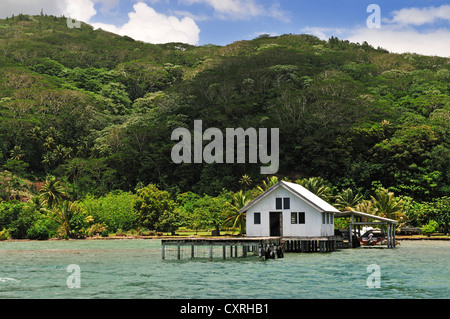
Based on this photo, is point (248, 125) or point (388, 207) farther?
point (248, 125)

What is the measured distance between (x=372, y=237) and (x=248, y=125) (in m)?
51.9

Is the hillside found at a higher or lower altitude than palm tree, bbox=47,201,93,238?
higher

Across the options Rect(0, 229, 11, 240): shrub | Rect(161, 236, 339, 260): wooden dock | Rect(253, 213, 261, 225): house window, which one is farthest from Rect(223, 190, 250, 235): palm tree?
Rect(0, 229, 11, 240): shrub

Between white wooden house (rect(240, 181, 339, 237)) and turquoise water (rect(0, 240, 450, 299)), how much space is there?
2856 millimetres

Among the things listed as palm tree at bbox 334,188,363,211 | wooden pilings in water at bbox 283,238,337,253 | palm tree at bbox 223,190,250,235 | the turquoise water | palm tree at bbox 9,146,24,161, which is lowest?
the turquoise water

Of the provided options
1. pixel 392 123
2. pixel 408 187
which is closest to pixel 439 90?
pixel 392 123

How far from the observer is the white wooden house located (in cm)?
5094

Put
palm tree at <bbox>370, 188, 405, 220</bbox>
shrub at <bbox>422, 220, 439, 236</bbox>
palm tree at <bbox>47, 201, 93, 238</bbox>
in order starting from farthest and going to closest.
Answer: palm tree at <bbox>47, 201, 93, 238</bbox>
palm tree at <bbox>370, 188, 405, 220</bbox>
shrub at <bbox>422, 220, 439, 236</bbox>

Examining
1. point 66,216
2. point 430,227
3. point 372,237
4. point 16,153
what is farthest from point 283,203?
point 16,153

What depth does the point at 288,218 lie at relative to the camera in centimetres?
5122

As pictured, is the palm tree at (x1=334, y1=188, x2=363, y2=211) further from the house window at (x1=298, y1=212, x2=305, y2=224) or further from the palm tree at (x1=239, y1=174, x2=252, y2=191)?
the house window at (x1=298, y1=212, x2=305, y2=224)

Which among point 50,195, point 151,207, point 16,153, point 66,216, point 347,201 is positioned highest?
point 16,153

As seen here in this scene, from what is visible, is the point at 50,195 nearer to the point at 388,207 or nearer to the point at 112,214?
the point at 112,214

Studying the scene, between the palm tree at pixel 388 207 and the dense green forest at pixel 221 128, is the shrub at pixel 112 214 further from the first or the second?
the palm tree at pixel 388 207
